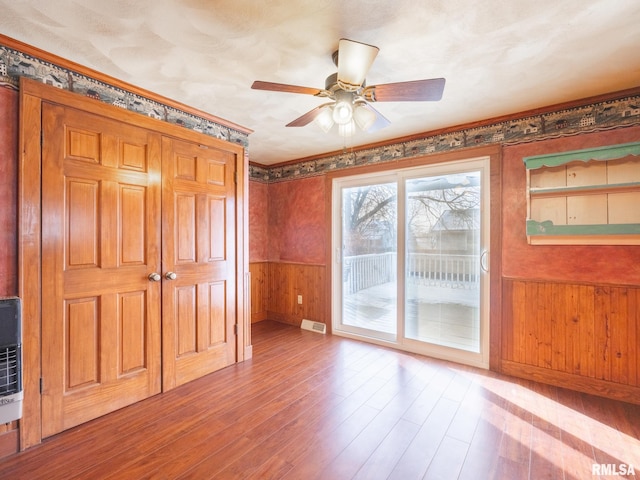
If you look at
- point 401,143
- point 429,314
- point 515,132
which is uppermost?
point 401,143

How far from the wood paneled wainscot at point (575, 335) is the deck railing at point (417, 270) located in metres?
0.37

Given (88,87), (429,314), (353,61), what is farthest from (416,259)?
(88,87)

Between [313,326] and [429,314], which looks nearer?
[429,314]

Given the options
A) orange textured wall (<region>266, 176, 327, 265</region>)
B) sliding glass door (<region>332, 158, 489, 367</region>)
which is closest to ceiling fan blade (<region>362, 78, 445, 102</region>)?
sliding glass door (<region>332, 158, 489, 367</region>)

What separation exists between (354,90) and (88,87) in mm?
1907

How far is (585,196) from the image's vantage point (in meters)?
2.60

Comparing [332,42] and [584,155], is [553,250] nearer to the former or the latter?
[584,155]

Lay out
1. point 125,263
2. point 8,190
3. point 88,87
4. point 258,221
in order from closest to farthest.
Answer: point 8,190, point 88,87, point 125,263, point 258,221

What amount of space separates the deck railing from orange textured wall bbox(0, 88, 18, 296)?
10.6 ft

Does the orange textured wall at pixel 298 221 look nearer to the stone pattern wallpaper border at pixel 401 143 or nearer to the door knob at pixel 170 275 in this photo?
the stone pattern wallpaper border at pixel 401 143

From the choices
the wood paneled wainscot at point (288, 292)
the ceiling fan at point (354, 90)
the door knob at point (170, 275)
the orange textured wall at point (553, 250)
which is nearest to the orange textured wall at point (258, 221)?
the wood paneled wainscot at point (288, 292)

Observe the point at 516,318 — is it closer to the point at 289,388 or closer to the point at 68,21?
the point at 289,388

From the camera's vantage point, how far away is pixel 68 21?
65.0 inches

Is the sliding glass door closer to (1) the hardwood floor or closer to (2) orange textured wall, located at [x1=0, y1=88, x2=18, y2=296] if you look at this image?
(1) the hardwood floor
